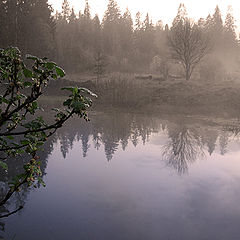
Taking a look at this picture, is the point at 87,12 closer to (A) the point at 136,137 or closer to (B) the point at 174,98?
(B) the point at 174,98

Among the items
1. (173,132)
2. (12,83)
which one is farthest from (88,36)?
(12,83)

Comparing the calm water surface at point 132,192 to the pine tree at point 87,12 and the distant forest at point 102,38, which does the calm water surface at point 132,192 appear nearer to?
the distant forest at point 102,38

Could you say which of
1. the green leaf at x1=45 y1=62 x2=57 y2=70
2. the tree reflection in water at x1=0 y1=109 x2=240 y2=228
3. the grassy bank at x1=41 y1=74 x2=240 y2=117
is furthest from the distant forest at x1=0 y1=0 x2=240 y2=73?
the green leaf at x1=45 y1=62 x2=57 y2=70

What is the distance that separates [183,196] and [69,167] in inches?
158

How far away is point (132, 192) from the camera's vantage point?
7.36 metres

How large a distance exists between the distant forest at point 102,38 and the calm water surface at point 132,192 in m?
30.7

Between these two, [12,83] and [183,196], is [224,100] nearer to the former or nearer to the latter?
[183,196]

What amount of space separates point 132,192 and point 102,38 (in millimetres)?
69238

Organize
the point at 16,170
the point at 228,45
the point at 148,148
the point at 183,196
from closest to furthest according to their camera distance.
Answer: the point at 183,196
the point at 16,170
the point at 148,148
the point at 228,45

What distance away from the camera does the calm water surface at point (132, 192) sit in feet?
18.1

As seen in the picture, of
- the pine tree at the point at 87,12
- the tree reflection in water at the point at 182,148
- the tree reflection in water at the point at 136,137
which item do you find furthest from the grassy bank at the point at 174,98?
the pine tree at the point at 87,12

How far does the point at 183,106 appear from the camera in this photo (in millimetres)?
25609

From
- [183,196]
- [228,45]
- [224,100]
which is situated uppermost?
[228,45]

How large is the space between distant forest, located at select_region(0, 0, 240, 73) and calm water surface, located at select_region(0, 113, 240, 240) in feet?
101
